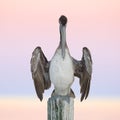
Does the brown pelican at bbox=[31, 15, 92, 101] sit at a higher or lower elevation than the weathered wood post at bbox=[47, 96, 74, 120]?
higher

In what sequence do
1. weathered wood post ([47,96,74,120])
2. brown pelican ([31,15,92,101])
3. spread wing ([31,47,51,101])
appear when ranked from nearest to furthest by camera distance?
weathered wood post ([47,96,74,120]) < brown pelican ([31,15,92,101]) < spread wing ([31,47,51,101])

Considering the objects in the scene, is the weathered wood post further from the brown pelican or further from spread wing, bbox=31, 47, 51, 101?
spread wing, bbox=31, 47, 51, 101

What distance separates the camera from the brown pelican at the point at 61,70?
5.37 meters

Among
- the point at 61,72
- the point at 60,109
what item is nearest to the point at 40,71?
the point at 61,72

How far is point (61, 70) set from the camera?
17.7 ft

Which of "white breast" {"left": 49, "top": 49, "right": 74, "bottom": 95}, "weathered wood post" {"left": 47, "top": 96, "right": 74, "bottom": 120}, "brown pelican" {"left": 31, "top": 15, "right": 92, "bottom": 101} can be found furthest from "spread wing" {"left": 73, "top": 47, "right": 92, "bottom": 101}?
"weathered wood post" {"left": 47, "top": 96, "right": 74, "bottom": 120}

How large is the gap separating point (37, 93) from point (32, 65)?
360mm

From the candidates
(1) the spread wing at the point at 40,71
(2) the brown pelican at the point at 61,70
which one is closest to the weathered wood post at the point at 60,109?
(2) the brown pelican at the point at 61,70

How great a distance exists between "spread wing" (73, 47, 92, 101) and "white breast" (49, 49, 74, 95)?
1.08 ft

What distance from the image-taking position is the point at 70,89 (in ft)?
18.6

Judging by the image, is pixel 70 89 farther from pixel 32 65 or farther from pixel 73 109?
pixel 73 109

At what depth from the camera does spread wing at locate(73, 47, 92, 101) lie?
5.86 metres

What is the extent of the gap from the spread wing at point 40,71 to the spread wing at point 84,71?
0.38 m

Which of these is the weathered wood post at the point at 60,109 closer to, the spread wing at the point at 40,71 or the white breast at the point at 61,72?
the white breast at the point at 61,72
